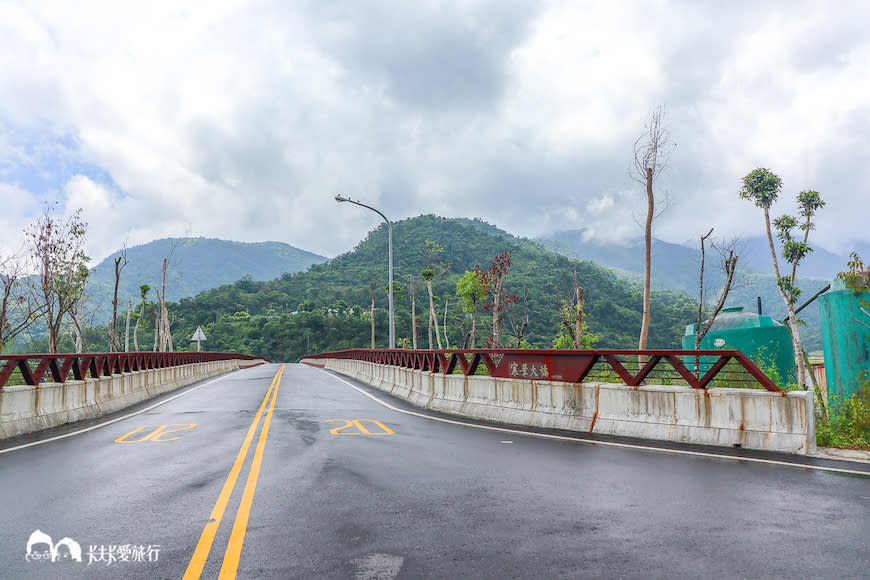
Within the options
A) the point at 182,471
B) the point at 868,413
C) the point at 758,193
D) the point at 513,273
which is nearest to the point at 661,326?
the point at 513,273

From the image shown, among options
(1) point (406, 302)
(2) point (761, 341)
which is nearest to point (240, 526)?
(2) point (761, 341)

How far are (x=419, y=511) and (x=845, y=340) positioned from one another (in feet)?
42.5

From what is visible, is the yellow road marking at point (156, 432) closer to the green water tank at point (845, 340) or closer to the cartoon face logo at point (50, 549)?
the cartoon face logo at point (50, 549)

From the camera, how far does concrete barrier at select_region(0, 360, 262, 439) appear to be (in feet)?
39.1

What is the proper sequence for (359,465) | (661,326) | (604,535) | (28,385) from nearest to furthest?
1. (604,535)
2. (359,465)
3. (28,385)
4. (661,326)

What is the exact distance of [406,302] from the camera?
124m

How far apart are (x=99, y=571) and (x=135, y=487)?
2.83 metres

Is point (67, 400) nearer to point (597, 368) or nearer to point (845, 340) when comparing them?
point (597, 368)

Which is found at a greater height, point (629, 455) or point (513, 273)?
point (513, 273)

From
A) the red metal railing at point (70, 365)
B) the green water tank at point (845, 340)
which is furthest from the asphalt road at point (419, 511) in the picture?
the green water tank at point (845, 340)

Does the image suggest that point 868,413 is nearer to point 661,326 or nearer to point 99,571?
point 99,571

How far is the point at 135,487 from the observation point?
6.81 meters

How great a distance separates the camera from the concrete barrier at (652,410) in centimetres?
905

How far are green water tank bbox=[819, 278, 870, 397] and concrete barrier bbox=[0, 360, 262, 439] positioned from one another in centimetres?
1788
